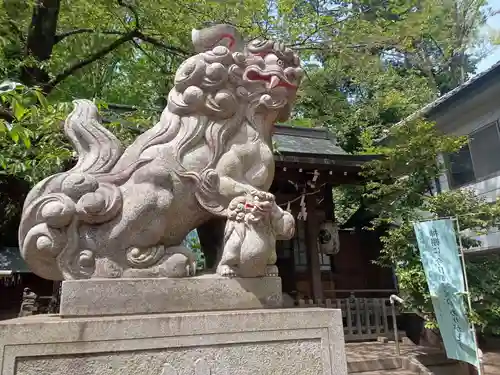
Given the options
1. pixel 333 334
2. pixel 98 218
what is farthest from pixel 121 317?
pixel 333 334

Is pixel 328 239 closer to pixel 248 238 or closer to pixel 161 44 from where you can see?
pixel 161 44

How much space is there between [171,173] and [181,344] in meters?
0.89

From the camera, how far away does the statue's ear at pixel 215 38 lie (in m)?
2.77

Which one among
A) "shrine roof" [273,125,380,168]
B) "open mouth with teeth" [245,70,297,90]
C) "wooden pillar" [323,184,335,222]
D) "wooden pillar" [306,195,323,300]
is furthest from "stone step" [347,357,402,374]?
"open mouth with teeth" [245,70,297,90]

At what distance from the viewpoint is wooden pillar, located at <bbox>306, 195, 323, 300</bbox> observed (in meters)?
9.52

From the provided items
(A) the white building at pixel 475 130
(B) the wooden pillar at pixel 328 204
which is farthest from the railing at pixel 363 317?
(A) the white building at pixel 475 130

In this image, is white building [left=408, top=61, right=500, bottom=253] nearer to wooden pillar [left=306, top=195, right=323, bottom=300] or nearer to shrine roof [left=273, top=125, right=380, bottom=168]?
shrine roof [left=273, top=125, right=380, bottom=168]

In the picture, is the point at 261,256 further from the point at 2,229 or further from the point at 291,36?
the point at 2,229

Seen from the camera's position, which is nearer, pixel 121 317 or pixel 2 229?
pixel 121 317

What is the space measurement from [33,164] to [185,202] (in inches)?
113

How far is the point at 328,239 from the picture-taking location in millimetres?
10148

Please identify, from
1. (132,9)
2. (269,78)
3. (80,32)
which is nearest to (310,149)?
(132,9)

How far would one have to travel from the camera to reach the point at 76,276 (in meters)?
2.18

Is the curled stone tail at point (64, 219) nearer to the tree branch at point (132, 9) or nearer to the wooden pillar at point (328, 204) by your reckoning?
the tree branch at point (132, 9)
